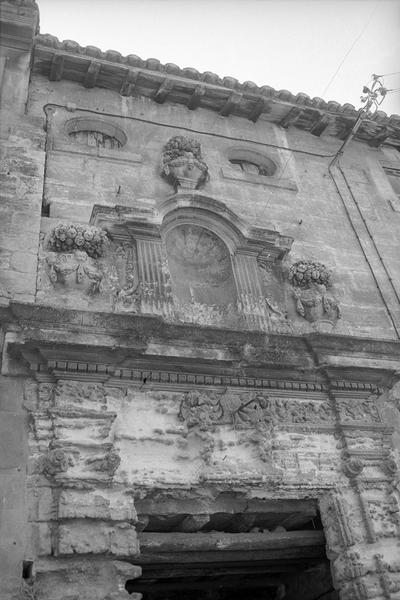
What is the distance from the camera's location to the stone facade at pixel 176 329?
5.94 m

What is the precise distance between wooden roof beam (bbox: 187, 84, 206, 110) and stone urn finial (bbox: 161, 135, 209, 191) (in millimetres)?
1187

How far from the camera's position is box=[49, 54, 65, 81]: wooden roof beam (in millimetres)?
9412

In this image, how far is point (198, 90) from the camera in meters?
10.2

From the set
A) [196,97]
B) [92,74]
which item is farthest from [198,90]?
[92,74]

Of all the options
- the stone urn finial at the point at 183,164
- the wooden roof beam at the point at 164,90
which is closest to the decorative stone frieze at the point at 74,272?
the stone urn finial at the point at 183,164

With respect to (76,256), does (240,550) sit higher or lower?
lower

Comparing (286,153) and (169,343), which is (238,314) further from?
(286,153)

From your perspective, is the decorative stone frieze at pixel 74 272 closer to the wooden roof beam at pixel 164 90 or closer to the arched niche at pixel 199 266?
the arched niche at pixel 199 266

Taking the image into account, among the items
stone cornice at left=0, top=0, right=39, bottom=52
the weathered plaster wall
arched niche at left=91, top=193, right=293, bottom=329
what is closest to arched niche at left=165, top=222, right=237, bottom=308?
arched niche at left=91, top=193, right=293, bottom=329

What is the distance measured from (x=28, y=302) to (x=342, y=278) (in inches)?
190

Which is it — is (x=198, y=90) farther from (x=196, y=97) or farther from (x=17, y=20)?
(x=17, y=20)

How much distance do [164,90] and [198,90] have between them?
60cm

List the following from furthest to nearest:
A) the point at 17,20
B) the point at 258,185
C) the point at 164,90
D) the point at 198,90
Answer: the point at 198,90
the point at 164,90
the point at 258,185
the point at 17,20

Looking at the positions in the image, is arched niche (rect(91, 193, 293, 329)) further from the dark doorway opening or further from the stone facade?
the dark doorway opening
